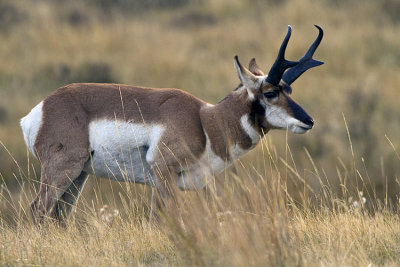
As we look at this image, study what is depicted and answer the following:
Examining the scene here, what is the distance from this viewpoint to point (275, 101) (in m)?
6.79

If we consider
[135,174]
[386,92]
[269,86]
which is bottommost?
[386,92]

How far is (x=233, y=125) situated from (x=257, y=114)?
0.27 m

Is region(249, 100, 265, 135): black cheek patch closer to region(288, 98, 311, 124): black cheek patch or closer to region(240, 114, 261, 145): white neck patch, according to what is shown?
region(240, 114, 261, 145): white neck patch

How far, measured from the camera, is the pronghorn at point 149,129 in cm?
679

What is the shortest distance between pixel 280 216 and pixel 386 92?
35.2 ft

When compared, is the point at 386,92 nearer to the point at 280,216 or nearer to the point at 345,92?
the point at 345,92

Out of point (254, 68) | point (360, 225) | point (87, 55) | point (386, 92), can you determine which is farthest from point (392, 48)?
point (360, 225)

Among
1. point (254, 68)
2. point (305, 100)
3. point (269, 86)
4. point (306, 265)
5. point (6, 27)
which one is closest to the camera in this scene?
point (306, 265)

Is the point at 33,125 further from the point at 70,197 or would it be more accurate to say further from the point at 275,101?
the point at 275,101

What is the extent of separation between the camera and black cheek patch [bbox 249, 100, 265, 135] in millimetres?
6887

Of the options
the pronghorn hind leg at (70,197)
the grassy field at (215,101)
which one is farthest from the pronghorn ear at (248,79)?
the pronghorn hind leg at (70,197)

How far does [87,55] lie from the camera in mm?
17031

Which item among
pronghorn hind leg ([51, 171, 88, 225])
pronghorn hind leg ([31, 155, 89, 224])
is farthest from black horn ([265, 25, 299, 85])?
pronghorn hind leg ([51, 171, 88, 225])

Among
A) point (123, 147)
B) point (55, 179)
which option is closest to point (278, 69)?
point (123, 147)
